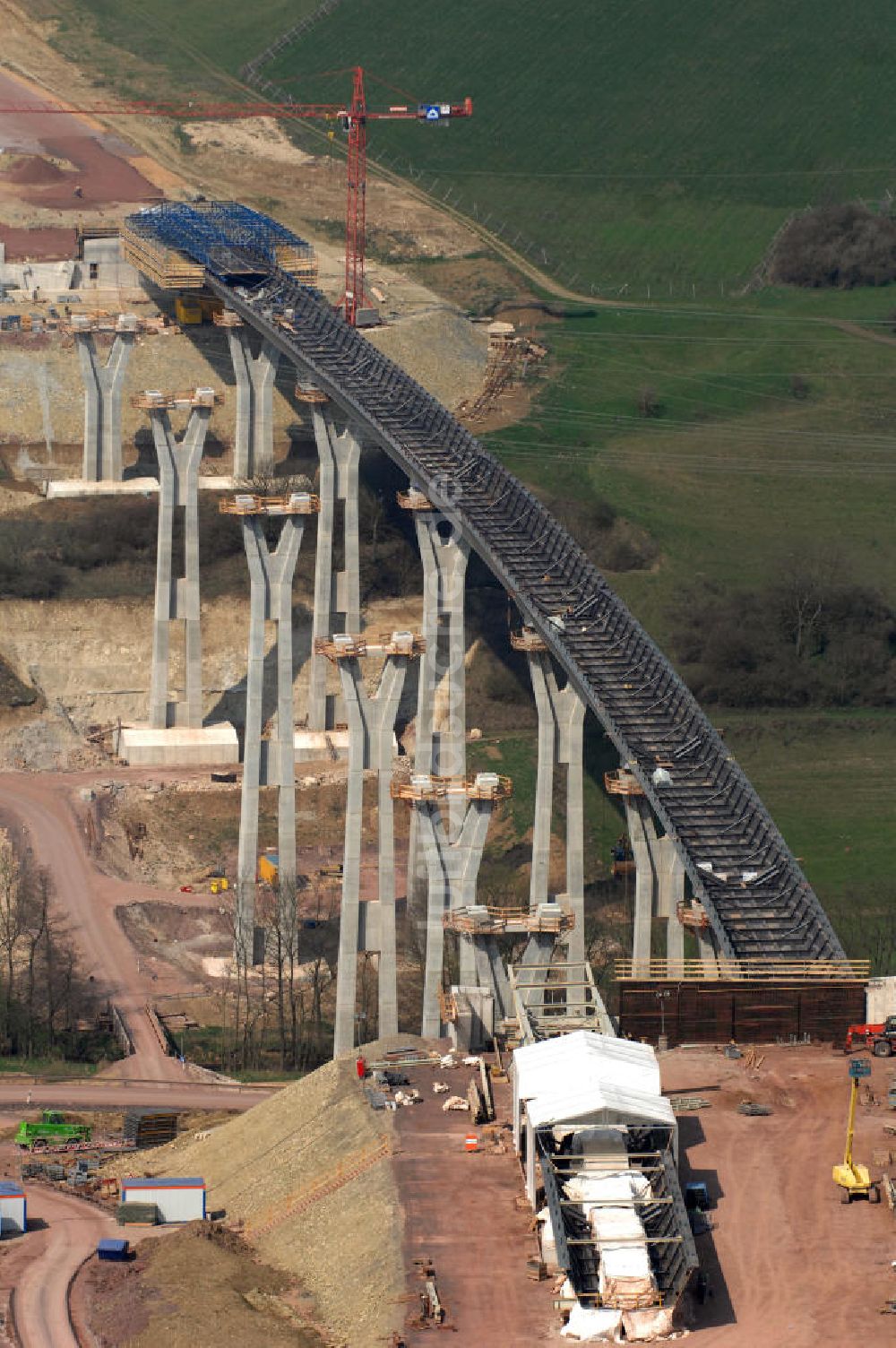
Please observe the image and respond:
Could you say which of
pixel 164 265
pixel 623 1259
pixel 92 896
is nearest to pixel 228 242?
pixel 164 265

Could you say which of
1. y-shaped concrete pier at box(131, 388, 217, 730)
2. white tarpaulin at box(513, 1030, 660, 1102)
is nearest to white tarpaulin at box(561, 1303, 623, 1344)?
white tarpaulin at box(513, 1030, 660, 1102)

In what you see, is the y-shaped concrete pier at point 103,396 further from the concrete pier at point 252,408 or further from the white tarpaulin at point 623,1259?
the white tarpaulin at point 623,1259

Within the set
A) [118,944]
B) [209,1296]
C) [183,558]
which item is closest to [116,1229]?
[209,1296]

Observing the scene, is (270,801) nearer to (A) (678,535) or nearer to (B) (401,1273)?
(A) (678,535)

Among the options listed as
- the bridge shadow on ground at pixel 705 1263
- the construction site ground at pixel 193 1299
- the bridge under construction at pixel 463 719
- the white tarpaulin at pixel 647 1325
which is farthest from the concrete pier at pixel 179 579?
the white tarpaulin at pixel 647 1325

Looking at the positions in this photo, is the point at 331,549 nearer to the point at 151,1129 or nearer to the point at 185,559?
the point at 185,559

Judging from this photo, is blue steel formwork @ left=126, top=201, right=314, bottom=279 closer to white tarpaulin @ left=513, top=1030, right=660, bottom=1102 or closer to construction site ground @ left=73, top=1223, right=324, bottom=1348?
white tarpaulin @ left=513, top=1030, right=660, bottom=1102
